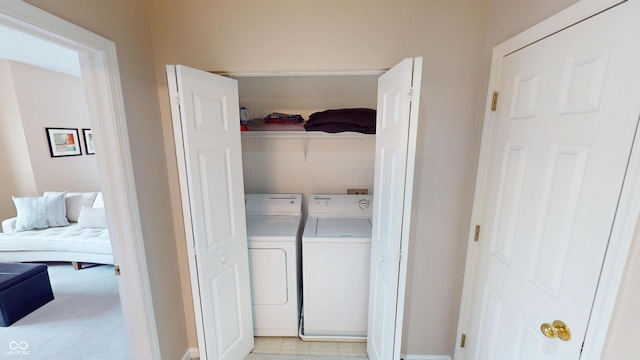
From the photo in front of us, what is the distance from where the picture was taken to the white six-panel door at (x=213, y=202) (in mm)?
1297

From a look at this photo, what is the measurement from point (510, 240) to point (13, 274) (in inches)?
163

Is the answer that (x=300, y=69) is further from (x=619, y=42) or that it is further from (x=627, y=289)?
(x=627, y=289)

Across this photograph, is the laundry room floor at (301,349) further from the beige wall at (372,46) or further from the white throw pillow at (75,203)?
the white throw pillow at (75,203)

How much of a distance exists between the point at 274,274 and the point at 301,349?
0.69m

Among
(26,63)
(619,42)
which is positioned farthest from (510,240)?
(26,63)

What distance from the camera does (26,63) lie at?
3.64m

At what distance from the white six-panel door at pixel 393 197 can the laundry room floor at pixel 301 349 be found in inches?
14.3

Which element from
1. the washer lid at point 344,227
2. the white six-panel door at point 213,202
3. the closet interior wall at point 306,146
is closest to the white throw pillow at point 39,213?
the closet interior wall at point 306,146

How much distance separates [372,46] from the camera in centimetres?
145

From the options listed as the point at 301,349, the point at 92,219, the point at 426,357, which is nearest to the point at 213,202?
the point at 301,349

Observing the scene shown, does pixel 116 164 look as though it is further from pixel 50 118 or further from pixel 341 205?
pixel 50 118

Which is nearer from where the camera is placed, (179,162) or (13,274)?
(179,162)

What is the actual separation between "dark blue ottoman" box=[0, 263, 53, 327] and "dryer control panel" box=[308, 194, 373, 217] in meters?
→ 2.88

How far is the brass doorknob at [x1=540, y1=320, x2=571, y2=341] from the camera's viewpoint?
0.91 m
